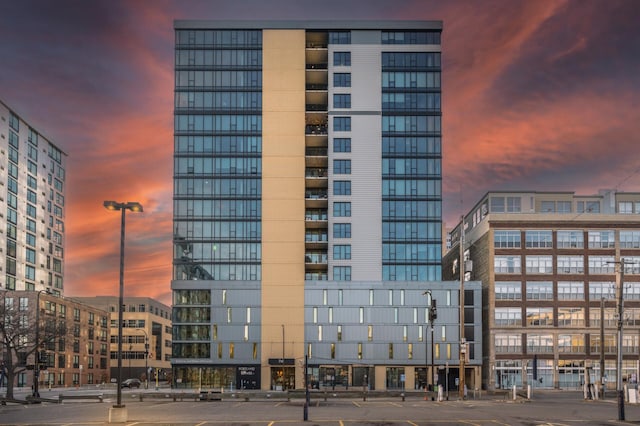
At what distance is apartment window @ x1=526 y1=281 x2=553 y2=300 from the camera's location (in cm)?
11900

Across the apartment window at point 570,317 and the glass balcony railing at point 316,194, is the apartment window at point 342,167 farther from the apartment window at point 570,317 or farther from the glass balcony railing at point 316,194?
the apartment window at point 570,317

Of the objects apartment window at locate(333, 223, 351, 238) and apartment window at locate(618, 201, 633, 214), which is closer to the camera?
apartment window at locate(333, 223, 351, 238)

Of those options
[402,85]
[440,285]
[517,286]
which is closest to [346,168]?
[402,85]

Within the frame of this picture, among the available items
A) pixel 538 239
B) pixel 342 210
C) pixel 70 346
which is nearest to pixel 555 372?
pixel 538 239

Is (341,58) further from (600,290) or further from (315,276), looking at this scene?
(600,290)

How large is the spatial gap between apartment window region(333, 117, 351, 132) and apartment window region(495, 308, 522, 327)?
38.0 m

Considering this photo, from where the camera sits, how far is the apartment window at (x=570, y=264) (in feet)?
392

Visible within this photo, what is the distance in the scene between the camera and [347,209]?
124m

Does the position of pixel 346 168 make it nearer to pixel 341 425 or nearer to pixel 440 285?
pixel 440 285

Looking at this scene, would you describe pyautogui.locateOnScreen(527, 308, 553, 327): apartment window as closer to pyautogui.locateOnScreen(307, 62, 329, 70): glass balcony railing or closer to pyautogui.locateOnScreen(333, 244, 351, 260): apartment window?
pyautogui.locateOnScreen(333, 244, 351, 260): apartment window

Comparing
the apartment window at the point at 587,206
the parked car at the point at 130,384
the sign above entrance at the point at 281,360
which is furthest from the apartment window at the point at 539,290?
the parked car at the point at 130,384

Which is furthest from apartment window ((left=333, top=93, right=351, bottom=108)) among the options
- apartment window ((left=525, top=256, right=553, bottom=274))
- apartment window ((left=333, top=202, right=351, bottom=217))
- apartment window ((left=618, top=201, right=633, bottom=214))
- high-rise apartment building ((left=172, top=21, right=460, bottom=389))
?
apartment window ((left=618, top=201, right=633, bottom=214))

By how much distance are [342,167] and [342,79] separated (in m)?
14.8

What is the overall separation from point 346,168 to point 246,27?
2886 centimetres
